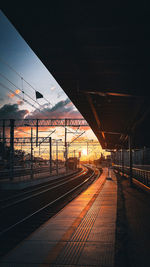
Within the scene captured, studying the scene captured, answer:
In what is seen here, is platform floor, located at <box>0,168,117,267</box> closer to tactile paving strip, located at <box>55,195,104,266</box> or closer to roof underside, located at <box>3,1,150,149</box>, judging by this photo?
tactile paving strip, located at <box>55,195,104,266</box>

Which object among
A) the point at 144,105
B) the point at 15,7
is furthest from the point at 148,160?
the point at 15,7

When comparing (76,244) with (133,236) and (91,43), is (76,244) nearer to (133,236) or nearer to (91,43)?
(133,236)

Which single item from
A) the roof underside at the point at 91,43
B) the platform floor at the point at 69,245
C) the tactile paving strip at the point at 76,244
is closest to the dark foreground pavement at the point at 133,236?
the platform floor at the point at 69,245

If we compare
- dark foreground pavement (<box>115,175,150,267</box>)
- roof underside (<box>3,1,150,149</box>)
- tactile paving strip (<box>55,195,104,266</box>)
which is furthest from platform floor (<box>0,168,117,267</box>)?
roof underside (<box>3,1,150,149</box>)

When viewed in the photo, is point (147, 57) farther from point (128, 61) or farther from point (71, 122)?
point (71, 122)

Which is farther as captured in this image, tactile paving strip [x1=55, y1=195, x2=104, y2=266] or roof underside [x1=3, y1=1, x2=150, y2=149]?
roof underside [x1=3, y1=1, x2=150, y2=149]

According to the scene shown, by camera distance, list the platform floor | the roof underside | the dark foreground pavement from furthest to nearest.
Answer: the roof underside → the dark foreground pavement → the platform floor

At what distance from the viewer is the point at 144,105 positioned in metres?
18.1

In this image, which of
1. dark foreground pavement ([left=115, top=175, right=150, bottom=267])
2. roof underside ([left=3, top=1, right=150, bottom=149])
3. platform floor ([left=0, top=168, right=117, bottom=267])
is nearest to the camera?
platform floor ([left=0, top=168, right=117, bottom=267])

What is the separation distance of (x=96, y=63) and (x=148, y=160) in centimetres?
1718

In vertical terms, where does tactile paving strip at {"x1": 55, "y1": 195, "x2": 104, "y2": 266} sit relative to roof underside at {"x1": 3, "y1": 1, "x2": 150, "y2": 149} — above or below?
below

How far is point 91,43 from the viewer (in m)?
9.08

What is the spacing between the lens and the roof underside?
22.2 feet

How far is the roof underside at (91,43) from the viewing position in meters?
6.78
